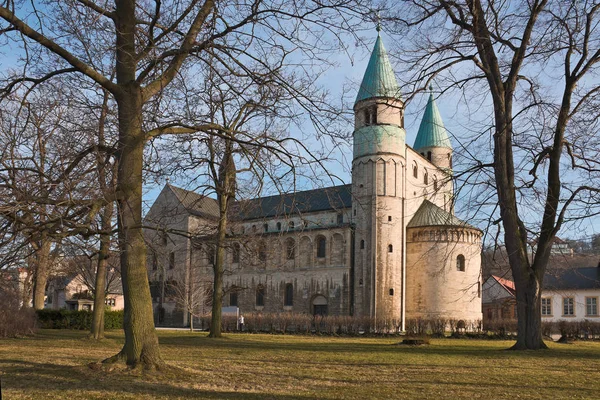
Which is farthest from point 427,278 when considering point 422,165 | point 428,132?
point 428,132

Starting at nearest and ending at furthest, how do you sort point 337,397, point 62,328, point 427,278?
1. point 337,397
2. point 62,328
3. point 427,278

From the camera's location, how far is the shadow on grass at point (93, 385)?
8.26 m

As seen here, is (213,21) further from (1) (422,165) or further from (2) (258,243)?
(1) (422,165)

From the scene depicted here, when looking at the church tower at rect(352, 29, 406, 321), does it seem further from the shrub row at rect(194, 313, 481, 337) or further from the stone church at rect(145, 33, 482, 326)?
the shrub row at rect(194, 313, 481, 337)

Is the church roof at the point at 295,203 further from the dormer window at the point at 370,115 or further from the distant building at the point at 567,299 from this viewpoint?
the distant building at the point at 567,299

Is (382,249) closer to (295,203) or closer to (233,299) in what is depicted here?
(233,299)

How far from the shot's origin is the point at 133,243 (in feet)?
35.2

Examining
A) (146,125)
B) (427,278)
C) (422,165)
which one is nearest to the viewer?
(146,125)

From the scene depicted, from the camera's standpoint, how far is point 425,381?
10359 mm

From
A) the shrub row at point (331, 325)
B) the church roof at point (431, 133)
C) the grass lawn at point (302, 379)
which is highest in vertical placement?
the church roof at point (431, 133)

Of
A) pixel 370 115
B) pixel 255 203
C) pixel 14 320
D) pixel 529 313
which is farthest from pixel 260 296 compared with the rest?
pixel 529 313

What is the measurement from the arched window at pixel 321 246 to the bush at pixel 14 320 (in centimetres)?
2908

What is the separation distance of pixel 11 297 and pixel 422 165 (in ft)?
119

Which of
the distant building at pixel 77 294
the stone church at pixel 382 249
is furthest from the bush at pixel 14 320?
the distant building at pixel 77 294
